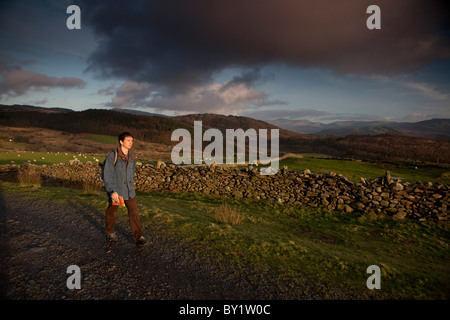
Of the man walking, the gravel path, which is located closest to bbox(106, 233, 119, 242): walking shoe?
the man walking

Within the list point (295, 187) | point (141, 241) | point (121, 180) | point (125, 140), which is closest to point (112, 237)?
point (141, 241)

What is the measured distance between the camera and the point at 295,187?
538 inches

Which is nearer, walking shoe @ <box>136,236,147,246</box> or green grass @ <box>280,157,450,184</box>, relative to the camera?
walking shoe @ <box>136,236,147,246</box>

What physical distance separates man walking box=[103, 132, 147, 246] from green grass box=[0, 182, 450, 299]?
1.27 meters

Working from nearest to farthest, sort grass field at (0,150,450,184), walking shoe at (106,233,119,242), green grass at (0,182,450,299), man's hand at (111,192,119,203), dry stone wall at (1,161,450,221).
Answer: green grass at (0,182,450,299), man's hand at (111,192,119,203), walking shoe at (106,233,119,242), dry stone wall at (1,161,450,221), grass field at (0,150,450,184)

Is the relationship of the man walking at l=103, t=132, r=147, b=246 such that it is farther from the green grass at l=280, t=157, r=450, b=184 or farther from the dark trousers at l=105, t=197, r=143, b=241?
the green grass at l=280, t=157, r=450, b=184

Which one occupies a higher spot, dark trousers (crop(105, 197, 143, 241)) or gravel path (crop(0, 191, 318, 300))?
dark trousers (crop(105, 197, 143, 241))

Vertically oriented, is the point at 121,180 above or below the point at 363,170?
above

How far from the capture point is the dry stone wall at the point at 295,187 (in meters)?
10.7

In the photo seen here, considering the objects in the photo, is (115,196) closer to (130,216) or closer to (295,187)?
(130,216)

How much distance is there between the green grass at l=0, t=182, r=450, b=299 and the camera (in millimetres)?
4379

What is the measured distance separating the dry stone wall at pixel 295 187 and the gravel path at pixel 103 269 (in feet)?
29.3

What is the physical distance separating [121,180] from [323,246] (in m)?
6.32
